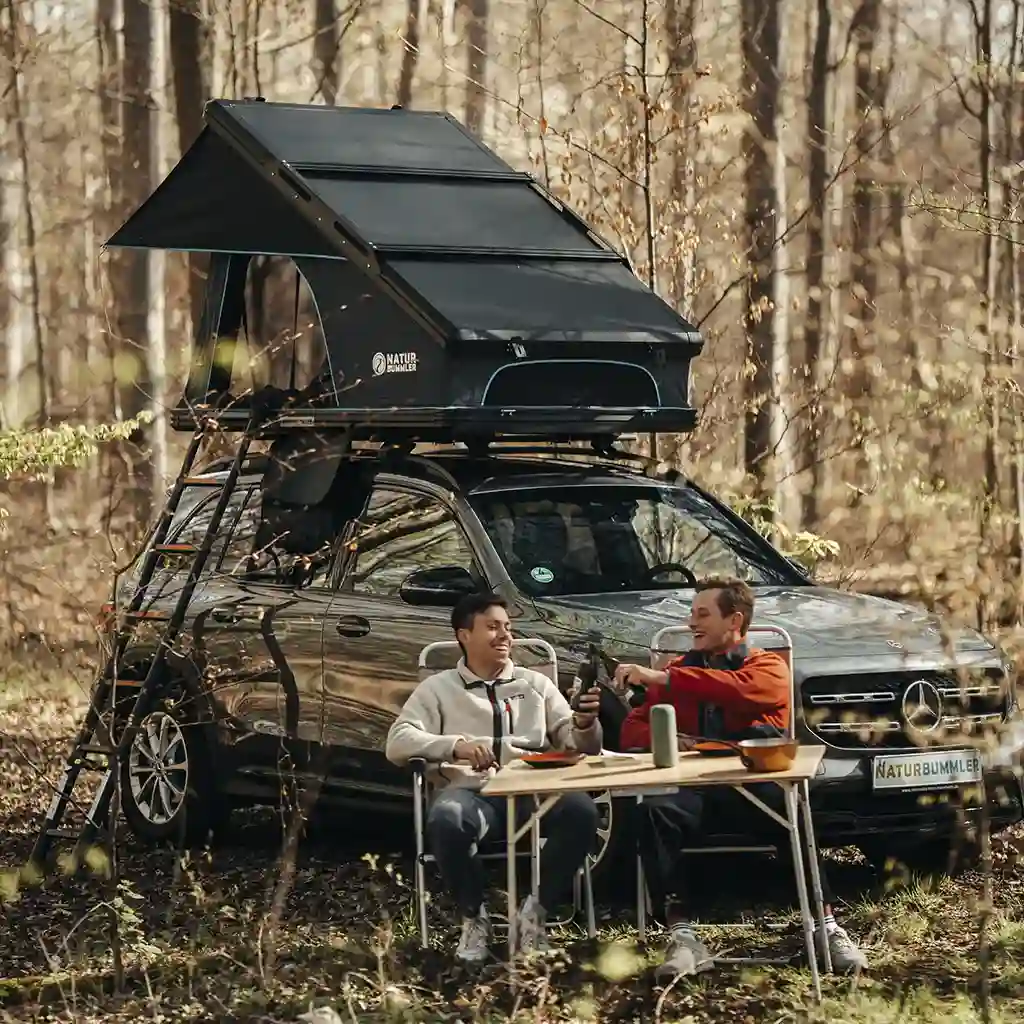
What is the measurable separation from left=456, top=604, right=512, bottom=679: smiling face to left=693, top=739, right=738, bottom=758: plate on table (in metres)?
0.92

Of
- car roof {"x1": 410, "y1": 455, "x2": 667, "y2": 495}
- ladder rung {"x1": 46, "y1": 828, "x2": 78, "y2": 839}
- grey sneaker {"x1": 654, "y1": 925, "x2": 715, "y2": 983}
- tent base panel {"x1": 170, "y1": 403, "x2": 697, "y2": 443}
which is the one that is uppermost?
tent base panel {"x1": 170, "y1": 403, "x2": 697, "y2": 443}

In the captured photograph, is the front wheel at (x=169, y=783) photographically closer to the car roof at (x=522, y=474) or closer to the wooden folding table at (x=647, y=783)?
the car roof at (x=522, y=474)

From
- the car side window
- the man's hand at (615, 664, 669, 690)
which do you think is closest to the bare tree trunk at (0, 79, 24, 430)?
the car side window

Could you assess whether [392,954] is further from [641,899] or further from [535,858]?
[641,899]

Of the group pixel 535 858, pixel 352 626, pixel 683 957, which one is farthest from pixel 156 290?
pixel 683 957

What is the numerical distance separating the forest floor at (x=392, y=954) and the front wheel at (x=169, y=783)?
0.23 meters

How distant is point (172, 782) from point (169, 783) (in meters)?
0.02

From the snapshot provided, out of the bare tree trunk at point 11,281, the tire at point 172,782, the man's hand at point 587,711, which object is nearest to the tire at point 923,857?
the man's hand at point 587,711

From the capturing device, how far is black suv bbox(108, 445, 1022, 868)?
892 centimetres

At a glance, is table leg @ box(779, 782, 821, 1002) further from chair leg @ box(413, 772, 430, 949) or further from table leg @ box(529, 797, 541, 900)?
chair leg @ box(413, 772, 430, 949)

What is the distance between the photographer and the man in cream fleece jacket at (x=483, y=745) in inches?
307

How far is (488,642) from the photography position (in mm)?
8305

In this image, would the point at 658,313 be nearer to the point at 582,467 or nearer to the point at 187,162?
the point at 582,467

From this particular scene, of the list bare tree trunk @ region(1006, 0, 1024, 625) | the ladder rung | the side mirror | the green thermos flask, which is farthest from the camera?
bare tree trunk @ region(1006, 0, 1024, 625)
